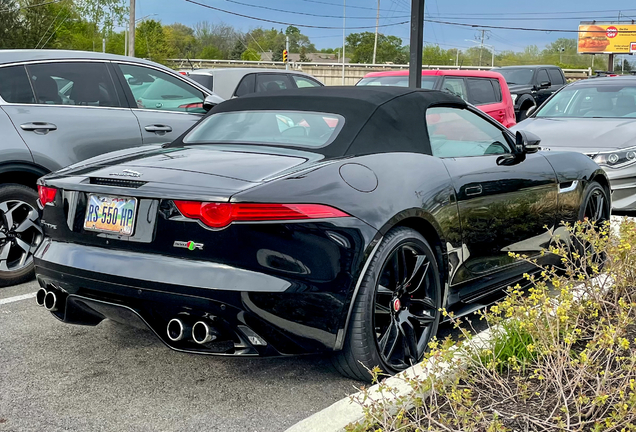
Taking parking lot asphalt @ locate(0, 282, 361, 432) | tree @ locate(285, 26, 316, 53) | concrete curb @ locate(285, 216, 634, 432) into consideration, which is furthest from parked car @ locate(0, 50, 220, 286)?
tree @ locate(285, 26, 316, 53)

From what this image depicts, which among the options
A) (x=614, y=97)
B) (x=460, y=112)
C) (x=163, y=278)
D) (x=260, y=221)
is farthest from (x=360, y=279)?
(x=614, y=97)

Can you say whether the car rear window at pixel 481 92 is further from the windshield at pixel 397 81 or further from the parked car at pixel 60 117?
the parked car at pixel 60 117

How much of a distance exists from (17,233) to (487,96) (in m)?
9.43

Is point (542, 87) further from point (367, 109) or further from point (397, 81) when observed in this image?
point (367, 109)

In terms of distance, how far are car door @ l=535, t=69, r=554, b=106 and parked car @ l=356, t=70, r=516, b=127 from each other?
693 cm

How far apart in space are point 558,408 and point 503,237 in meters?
2.00

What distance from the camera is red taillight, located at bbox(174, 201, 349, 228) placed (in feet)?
10.8

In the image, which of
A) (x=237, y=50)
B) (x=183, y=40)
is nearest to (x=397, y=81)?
(x=183, y=40)

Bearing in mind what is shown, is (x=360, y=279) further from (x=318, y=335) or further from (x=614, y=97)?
(x=614, y=97)

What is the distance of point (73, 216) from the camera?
3748mm

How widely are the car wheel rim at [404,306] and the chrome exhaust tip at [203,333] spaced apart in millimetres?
776

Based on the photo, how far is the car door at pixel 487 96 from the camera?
13031mm

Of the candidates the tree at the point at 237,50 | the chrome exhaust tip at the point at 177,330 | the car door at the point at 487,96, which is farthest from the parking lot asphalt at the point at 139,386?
the tree at the point at 237,50

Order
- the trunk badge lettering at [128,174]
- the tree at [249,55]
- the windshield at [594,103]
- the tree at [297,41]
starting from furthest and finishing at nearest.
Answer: the tree at [297,41] < the tree at [249,55] < the windshield at [594,103] < the trunk badge lettering at [128,174]
